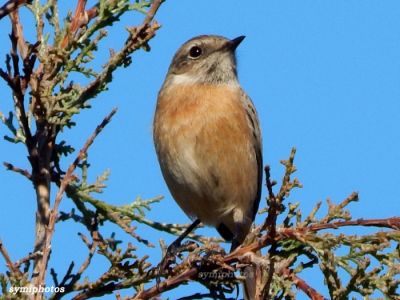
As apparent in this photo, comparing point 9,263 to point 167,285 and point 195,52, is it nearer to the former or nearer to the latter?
point 167,285

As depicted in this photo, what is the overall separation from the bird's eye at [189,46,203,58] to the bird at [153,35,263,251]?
0.70 ft

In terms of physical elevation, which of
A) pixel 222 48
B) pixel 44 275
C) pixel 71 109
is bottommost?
pixel 44 275

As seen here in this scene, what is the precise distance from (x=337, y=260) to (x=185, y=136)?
2.58 meters

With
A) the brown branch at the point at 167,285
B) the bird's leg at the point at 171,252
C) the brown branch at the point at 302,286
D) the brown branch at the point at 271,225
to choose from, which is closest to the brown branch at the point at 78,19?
the bird's leg at the point at 171,252

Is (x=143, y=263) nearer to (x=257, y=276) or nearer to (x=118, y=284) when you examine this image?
(x=118, y=284)

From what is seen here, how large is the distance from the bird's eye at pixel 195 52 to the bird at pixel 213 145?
21 cm

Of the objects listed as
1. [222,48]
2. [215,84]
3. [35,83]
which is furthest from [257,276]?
[222,48]

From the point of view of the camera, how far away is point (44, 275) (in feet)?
14.4

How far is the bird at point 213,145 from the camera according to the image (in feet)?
22.2

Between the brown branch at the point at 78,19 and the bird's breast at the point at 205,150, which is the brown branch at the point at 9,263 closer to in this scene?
the brown branch at the point at 78,19

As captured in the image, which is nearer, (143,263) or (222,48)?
(143,263)

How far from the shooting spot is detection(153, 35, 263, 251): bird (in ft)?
22.2

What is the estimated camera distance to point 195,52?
8008mm

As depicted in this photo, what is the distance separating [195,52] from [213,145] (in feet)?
5.34
